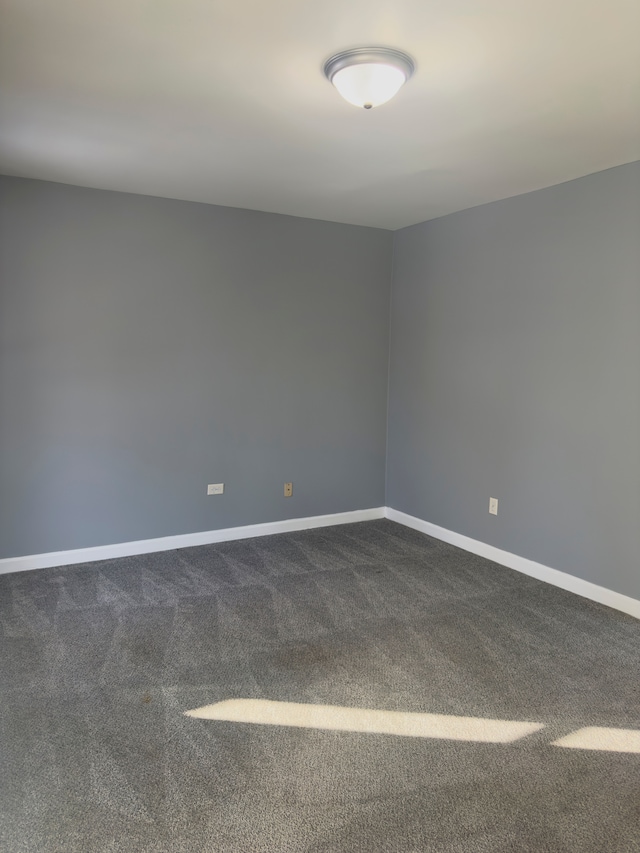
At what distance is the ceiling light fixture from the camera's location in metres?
2.06

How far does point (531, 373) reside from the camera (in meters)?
3.77

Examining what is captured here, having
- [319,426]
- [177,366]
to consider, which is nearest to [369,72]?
[177,366]

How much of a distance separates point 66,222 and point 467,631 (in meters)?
3.36

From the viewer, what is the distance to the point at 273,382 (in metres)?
4.51

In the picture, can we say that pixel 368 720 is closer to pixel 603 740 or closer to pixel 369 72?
pixel 603 740

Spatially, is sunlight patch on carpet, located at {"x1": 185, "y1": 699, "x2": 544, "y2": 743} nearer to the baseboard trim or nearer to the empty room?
the empty room

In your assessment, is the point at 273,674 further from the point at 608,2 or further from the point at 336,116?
the point at 608,2

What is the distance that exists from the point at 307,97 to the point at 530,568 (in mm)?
2976

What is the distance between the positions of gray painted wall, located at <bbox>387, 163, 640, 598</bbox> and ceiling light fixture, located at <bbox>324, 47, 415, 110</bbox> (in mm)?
1698

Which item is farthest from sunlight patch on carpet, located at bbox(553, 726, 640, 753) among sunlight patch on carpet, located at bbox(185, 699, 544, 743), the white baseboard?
the white baseboard

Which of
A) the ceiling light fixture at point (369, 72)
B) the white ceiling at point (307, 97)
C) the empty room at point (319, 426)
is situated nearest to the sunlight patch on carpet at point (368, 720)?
the empty room at point (319, 426)

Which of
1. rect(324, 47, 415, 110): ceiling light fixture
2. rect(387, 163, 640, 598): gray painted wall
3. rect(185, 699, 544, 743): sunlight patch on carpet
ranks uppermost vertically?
rect(324, 47, 415, 110): ceiling light fixture

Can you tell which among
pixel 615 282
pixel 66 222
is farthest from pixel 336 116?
pixel 66 222

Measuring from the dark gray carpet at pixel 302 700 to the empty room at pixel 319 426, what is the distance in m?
0.02
